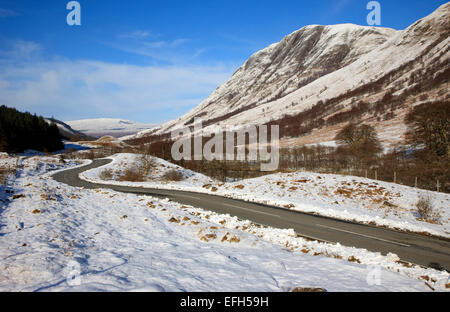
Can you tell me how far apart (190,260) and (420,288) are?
5.68 metres

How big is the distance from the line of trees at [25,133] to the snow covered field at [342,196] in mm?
54664

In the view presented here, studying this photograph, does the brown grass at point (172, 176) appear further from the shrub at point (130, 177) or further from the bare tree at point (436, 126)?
the bare tree at point (436, 126)

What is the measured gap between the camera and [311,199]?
19.4 meters

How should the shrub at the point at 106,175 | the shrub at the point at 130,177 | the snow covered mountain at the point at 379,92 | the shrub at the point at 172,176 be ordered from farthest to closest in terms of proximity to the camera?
the snow covered mountain at the point at 379,92, the shrub at the point at 172,176, the shrub at the point at 130,177, the shrub at the point at 106,175

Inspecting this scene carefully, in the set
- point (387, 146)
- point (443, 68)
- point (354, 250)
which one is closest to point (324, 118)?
point (443, 68)

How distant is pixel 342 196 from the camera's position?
19703mm

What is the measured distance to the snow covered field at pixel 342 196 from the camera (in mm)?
14909

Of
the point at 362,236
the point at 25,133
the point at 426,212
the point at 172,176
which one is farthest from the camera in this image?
the point at 25,133

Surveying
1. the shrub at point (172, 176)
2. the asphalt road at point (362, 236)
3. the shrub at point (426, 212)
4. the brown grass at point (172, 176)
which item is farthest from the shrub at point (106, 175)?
the shrub at point (426, 212)

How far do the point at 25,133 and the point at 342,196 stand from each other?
77868 millimetres

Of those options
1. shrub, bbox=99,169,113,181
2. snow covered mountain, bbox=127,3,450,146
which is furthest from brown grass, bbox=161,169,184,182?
snow covered mountain, bbox=127,3,450,146

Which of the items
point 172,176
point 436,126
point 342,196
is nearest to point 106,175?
point 172,176

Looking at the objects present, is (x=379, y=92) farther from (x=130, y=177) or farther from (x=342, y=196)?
(x=130, y=177)
